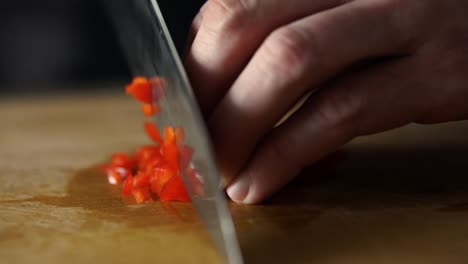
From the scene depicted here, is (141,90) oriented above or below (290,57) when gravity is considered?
below

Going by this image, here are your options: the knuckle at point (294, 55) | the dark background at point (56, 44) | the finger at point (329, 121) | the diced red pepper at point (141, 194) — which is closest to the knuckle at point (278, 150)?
the finger at point (329, 121)

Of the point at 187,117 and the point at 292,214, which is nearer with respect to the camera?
the point at 187,117

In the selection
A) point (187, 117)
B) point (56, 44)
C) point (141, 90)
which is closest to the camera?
point (187, 117)

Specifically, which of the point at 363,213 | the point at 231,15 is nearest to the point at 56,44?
the point at 231,15

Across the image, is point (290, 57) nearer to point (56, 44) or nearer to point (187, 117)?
point (187, 117)

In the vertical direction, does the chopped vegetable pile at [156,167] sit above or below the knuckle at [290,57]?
below

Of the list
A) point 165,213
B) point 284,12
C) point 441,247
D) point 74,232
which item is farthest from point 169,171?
point 441,247

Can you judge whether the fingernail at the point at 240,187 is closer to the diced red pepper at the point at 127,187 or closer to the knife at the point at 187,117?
the knife at the point at 187,117
